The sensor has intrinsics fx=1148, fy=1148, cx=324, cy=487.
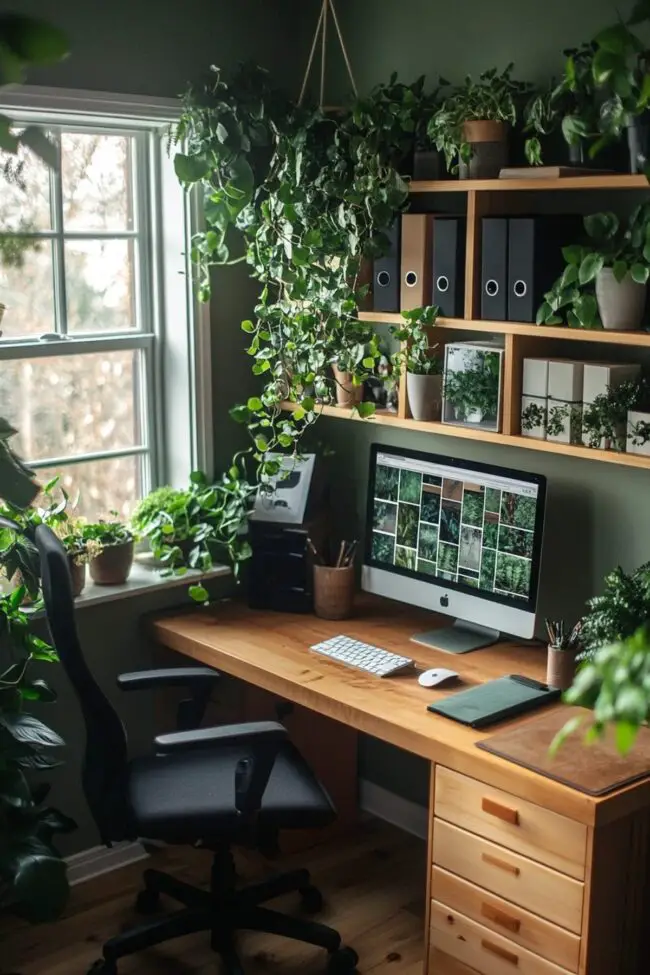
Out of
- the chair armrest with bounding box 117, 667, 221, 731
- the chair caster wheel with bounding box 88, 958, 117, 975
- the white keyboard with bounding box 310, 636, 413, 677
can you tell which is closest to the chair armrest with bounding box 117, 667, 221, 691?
the chair armrest with bounding box 117, 667, 221, 731

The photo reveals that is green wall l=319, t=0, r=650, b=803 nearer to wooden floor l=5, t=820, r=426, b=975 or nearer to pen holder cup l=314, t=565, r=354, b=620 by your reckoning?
wooden floor l=5, t=820, r=426, b=975

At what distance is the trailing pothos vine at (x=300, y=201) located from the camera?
301 cm

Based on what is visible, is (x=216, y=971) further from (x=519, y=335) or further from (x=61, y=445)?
(x=519, y=335)

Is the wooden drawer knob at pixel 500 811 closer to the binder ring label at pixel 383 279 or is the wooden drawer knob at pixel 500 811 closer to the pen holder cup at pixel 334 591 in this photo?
the pen holder cup at pixel 334 591

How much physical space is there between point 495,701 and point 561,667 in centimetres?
20

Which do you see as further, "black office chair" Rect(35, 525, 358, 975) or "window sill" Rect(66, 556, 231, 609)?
"window sill" Rect(66, 556, 231, 609)

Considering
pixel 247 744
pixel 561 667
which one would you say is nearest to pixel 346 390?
pixel 561 667

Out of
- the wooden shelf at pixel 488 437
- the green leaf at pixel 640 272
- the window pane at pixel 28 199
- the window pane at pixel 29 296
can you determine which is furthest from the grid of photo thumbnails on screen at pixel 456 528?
the window pane at pixel 28 199

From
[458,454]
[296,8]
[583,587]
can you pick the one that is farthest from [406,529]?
[296,8]

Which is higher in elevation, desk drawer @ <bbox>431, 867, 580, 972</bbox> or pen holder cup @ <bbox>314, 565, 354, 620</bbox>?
pen holder cup @ <bbox>314, 565, 354, 620</bbox>

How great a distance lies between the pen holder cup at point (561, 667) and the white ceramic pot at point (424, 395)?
0.74m

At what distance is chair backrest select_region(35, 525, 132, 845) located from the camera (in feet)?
8.13

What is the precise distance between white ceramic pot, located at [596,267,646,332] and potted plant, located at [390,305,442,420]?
20.4 inches

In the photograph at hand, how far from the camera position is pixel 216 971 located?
2.84 metres
